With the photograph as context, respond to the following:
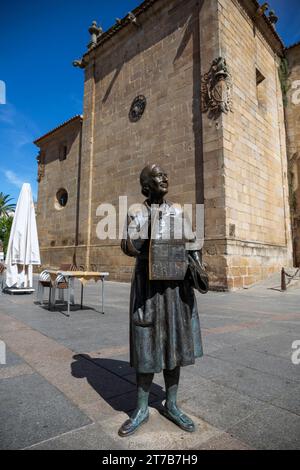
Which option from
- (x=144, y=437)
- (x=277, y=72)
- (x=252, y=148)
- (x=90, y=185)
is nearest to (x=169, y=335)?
(x=144, y=437)

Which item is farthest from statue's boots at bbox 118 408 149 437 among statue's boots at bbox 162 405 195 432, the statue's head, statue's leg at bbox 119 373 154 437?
the statue's head

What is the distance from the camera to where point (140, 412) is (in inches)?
78.6

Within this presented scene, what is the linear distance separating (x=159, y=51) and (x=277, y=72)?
253 inches

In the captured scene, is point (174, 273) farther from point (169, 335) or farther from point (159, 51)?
point (159, 51)

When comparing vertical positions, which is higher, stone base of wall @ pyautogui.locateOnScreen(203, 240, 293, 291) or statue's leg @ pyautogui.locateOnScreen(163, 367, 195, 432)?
stone base of wall @ pyautogui.locateOnScreen(203, 240, 293, 291)

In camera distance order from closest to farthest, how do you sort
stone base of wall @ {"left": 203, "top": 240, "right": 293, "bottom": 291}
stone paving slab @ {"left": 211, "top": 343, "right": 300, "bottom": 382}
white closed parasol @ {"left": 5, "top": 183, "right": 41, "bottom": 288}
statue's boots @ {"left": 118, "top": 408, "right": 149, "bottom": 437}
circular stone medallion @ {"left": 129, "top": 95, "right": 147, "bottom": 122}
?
statue's boots @ {"left": 118, "top": 408, "right": 149, "bottom": 437}
stone paving slab @ {"left": 211, "top": 343, "right": 300, "bottom": 382}
white closed parasol @ {"left": 5, "top": 183, "right": 41, "bottom": 288}
stone base of wall @ {"left": 203, "top": 240, "right": 293, "bottom": 291}
circular stone medallion @ {"left": 129, "top": 95, "right": 147, "bottom": 122}

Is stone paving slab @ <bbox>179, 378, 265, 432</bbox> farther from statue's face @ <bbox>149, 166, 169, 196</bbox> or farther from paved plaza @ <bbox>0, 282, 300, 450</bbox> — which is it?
statue's face @ <bbox>149, 166, 169, 196</bbox>

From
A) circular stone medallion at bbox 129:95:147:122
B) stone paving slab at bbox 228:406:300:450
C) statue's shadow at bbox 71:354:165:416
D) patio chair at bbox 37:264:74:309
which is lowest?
stone paving slab at bbox 228:406:300:450

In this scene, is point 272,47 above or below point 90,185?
above

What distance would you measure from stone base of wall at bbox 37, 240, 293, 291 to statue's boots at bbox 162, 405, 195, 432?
310 inches

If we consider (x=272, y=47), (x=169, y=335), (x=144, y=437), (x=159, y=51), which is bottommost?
(x=144, y=437)

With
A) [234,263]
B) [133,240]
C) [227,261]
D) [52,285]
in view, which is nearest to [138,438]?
[133,240]

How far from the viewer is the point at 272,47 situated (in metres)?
15.4

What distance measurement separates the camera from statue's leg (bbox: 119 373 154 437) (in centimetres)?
189
